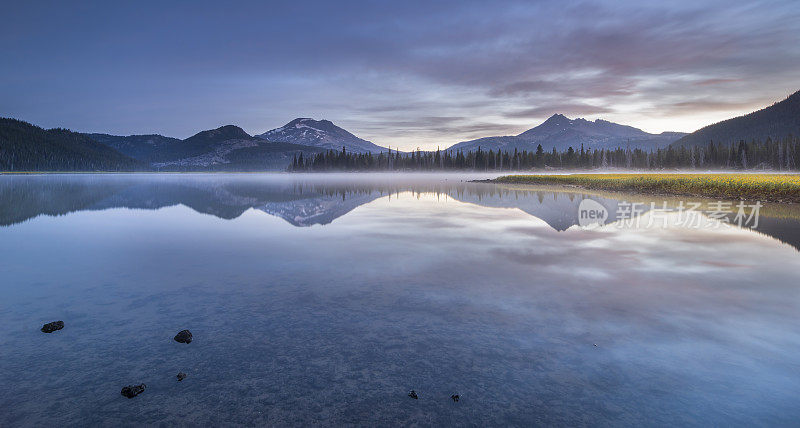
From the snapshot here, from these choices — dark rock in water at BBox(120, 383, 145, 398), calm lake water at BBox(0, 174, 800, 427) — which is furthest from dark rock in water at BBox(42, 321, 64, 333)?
dark rock in water at BBox(120, 383, 145, 398)

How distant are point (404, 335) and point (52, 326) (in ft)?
20.5

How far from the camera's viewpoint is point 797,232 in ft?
62.4

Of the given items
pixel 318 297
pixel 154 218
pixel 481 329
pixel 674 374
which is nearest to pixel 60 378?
pixel 318 297

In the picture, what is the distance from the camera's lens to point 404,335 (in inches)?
287

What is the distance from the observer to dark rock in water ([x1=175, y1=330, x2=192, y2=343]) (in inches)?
276

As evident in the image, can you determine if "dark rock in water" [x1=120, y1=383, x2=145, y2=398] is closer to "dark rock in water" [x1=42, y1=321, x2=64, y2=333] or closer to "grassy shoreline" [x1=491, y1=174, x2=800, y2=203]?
"dark rock in water" [x1=42, y1=321, x2=64, y2=333]

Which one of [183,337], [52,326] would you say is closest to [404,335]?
[183,337]

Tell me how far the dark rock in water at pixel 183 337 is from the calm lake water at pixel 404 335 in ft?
0.64

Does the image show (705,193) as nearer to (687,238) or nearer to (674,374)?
(687,238)

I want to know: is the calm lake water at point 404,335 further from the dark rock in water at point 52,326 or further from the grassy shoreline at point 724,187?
the grassy shoreline at point 724,187

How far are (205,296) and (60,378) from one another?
3968 mm

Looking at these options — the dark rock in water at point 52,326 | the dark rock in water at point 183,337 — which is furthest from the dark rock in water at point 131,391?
the dark rock in water at point 52,326

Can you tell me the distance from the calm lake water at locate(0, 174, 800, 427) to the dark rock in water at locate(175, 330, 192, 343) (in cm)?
20

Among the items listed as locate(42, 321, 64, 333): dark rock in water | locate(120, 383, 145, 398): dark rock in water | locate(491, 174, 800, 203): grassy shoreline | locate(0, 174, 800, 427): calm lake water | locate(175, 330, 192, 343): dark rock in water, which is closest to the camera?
locate(0, 174, 800, 427): calm lake water
